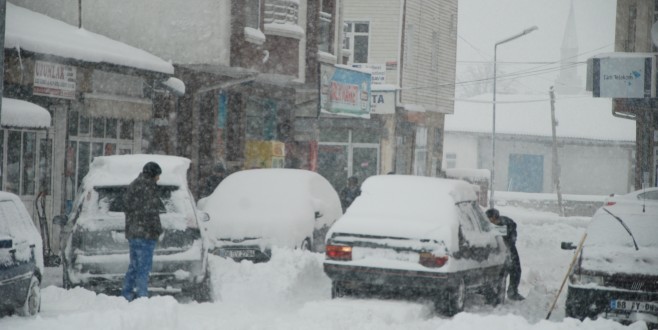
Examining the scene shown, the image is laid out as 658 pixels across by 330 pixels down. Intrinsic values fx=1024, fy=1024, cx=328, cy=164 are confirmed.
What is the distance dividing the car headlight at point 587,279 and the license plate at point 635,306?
0.24 metres

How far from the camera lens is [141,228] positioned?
11.8 metres

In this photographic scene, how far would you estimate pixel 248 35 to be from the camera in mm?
22953

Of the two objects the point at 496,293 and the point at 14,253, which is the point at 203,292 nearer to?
the point at 14,253

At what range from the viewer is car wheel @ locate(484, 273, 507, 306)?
554 inches

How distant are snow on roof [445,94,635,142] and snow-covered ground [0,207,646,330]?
48146mm

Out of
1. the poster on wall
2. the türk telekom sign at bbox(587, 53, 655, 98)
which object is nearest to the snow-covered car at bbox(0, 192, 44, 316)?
the poster on wall

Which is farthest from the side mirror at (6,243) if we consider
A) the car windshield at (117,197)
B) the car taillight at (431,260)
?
the car taillight at (431,260)

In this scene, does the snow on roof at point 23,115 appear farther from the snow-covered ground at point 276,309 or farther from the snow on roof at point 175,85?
the snow on roof at point 175,85

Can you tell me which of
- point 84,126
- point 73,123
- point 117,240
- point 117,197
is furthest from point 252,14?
point 117,240

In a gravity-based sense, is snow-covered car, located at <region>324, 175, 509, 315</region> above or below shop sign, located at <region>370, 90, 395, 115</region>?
below

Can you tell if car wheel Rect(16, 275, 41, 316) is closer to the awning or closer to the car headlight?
the car headlight

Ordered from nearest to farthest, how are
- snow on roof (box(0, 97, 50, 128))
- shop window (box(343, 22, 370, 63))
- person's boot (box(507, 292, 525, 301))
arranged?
person's boot (box(507, 292, 525, 301)) → snow on roof (box(0, 97, 50, 128)) → shop window (box(343, 22, 370, 63))

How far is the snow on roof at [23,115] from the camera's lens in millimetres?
15992

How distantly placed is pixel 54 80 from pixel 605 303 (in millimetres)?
10894
